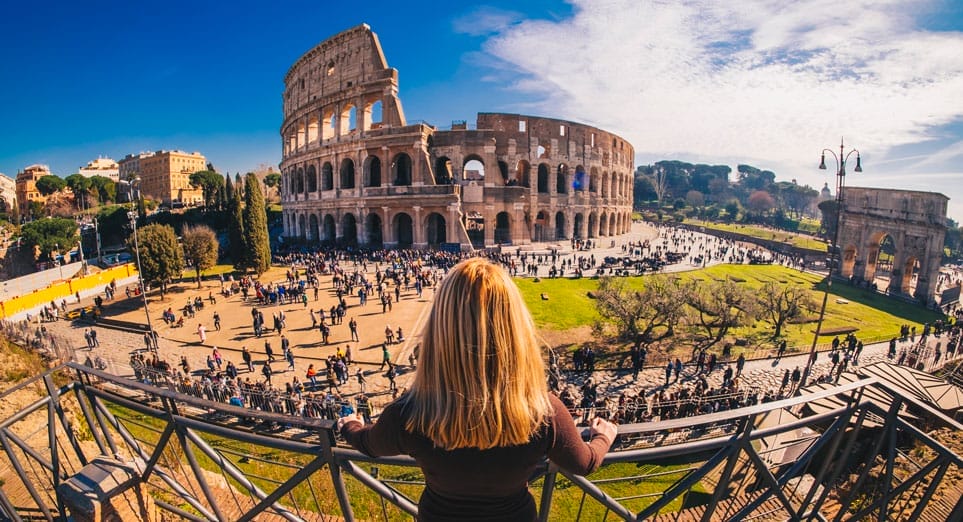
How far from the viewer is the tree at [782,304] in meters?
17.8

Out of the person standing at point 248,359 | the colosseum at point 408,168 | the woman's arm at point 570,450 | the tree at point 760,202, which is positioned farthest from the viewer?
the tree at point 760,202

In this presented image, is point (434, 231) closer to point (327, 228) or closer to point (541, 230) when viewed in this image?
point (327, 228)

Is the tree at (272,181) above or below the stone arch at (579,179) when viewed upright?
above

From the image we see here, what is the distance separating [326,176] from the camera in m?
39.2

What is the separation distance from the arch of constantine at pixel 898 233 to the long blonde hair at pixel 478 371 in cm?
3990

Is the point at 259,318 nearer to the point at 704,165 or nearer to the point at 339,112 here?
the point at 339,112

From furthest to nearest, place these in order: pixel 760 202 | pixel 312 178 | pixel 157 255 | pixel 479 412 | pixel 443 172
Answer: pixel 760 202
pixel 312 178
pixel 443 172
pixel 157 255
pixel 479 412

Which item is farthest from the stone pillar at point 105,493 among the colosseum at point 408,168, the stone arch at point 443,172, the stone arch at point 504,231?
the stone arch at point 504,231

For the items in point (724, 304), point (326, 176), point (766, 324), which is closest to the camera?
point (724, 304)

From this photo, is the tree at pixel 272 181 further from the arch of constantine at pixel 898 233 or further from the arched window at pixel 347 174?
the arch of constantine at pixel 898 233

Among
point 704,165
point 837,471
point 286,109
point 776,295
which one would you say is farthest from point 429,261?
point 704,165

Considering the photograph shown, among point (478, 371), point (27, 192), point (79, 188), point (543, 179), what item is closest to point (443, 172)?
point (543, 179)

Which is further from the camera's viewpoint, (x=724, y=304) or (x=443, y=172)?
(x=443, y=172)

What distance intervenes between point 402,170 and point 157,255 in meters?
21.2
